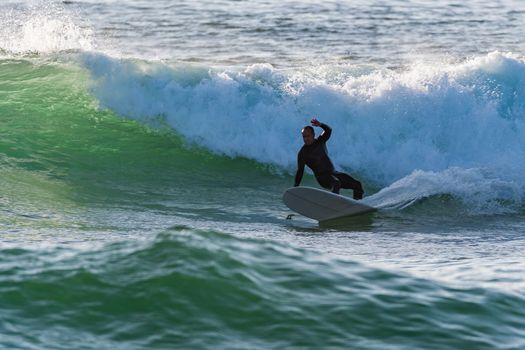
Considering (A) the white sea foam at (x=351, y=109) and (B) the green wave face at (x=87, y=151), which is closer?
(B) the green wave face at (x=87, y=151)

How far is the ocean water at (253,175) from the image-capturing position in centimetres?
735

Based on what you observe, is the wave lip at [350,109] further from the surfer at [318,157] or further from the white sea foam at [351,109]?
the surfer at [318,157]

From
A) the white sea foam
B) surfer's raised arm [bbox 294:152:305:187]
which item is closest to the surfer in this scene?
surfer's raised arm [bbox 294:152:305:187]

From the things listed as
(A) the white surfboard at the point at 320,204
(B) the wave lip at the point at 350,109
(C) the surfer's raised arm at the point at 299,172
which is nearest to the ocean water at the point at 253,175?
(B) the wave lip at the point at 350,109

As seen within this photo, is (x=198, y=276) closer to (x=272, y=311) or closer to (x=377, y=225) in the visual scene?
(x=272, y=311)

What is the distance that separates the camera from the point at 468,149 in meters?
16.3

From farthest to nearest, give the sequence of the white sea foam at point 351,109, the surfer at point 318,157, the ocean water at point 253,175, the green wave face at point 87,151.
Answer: the white sea foam at point 351,109, the green wave face at point 87,151, the surfer at point 318,157, the ocean water at point 253,175

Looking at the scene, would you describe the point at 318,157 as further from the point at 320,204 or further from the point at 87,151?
the point at 87,151

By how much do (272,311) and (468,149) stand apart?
379 inches

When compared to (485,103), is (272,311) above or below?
below

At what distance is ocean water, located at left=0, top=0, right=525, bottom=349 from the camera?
7.35m

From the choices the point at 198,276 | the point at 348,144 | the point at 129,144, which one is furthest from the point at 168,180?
the point at 198,276

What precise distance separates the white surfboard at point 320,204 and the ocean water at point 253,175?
23 cm

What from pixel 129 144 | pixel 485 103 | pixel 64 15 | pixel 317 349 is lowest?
pixel 317 349
